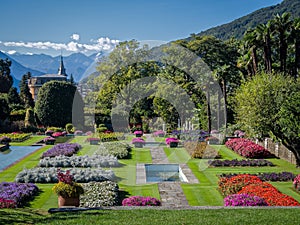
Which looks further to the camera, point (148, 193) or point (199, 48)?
point (199, 48)

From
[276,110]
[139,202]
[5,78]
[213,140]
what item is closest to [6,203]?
[139,202]

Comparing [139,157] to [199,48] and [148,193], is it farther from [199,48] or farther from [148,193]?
[199,48]

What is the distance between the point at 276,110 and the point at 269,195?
320 inches

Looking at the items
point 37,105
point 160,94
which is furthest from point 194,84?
point 37,105

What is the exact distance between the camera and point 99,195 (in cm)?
1246

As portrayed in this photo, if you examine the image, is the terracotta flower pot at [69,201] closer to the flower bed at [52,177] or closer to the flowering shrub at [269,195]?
the flower bed at [52,177]

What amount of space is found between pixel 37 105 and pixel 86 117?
5481 mm

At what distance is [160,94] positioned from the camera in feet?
129

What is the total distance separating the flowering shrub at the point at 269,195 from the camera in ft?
36.6

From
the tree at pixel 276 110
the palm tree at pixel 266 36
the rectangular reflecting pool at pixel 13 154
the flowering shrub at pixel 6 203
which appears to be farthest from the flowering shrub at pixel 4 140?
the palm tree at pixel 266 36

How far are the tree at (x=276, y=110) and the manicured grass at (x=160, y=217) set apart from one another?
28.8ft

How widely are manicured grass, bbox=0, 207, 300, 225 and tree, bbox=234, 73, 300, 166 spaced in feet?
28.8

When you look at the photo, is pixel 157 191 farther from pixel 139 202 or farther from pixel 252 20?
pixel 252 20

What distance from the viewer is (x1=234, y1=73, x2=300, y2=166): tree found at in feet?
58.3
